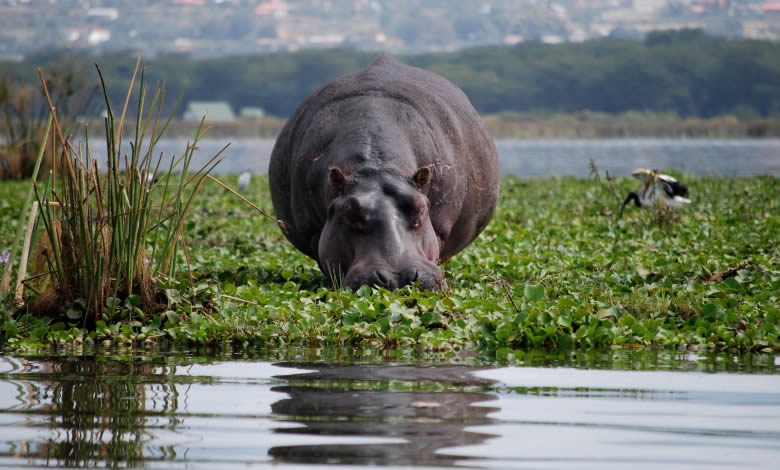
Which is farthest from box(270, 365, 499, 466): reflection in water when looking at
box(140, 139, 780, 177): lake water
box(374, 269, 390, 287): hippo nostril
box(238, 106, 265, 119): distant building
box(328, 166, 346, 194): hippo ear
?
box(238, 106, 265, 119): distant building

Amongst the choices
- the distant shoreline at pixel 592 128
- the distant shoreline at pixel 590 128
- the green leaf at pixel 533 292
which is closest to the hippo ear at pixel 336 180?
the green leaf at pixel 533 292

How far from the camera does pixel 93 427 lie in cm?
383

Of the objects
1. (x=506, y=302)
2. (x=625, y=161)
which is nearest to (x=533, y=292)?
(x=506, y=302)

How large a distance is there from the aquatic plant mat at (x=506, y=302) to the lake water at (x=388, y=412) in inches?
14.5

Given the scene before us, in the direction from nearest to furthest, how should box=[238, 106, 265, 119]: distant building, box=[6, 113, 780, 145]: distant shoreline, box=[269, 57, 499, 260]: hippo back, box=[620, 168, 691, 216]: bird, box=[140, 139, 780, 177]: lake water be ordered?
1. box=[269, 57, 499, 260]: hippo back
2. box=[620, 168, 691, 216]: bird
3. box=[140, 139, 780, 177]: lake water
4. box=[6, 113, 780, 145]: distant shoreline
5. box=[238, 106, 265, 119]: distant building

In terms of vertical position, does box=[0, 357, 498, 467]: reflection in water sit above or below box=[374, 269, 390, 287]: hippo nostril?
below

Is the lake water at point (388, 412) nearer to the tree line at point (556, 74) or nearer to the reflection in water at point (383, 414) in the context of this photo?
the reflection in water at point (383, 414)

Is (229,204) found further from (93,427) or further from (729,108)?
(729,108)

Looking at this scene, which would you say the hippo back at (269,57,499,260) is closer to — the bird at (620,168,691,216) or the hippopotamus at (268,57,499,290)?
the hippopotamus at (268,57,499,290)

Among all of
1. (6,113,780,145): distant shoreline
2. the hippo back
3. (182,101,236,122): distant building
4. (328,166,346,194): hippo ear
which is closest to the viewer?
(328,166,346,194): hippo ear

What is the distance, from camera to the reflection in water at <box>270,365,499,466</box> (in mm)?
3432

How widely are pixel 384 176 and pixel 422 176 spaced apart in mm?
218

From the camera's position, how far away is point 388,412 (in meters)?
4.04

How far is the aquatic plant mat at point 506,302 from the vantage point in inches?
227
